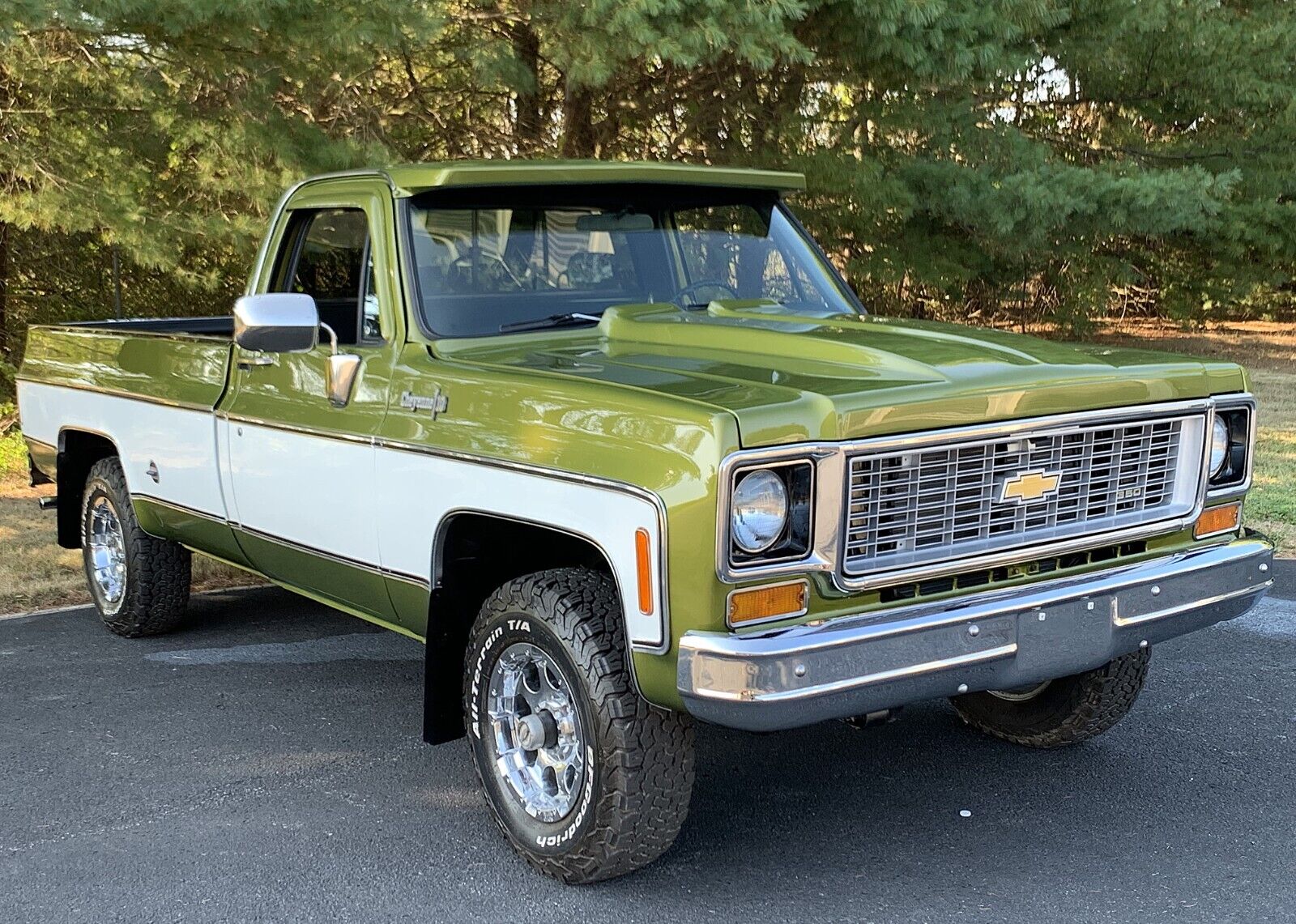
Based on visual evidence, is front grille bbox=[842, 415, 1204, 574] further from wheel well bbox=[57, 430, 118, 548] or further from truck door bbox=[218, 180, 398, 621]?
wheel well bbox=[57, 430, 118, 548]

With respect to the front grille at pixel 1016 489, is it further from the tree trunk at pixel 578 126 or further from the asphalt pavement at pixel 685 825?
the tree trunk at pixel 578 126

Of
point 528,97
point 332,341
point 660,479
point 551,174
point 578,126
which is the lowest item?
point 660,479

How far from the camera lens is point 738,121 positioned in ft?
45.9

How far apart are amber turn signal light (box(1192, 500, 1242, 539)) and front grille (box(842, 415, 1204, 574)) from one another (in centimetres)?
11

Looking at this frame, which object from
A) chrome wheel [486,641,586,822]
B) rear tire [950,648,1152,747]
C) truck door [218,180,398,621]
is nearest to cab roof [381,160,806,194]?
truck door [218,180,398,621]

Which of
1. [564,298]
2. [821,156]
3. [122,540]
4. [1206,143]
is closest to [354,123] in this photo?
[821,156]

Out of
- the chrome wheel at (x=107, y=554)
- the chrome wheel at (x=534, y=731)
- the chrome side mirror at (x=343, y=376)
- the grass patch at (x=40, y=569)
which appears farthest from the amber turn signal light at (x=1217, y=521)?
the chrome wheel at (x=107, y=554)

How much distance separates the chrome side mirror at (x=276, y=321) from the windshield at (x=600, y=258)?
0.37 m

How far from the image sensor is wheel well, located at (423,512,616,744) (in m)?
4.08

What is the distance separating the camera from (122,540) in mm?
6270

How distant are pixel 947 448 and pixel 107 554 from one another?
4.44 m

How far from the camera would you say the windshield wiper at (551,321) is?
459 cm

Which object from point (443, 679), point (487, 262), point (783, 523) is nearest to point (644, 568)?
point (783, 523)

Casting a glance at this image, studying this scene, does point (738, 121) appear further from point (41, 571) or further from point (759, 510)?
point (759, 510)
